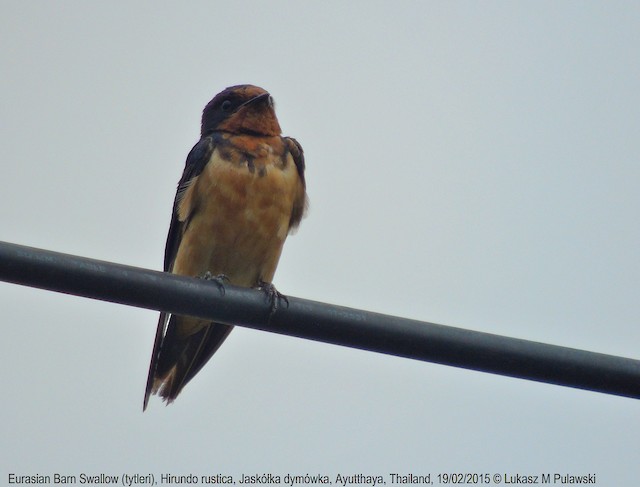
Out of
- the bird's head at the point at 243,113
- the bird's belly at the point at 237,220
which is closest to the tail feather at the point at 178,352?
the bird's belly at the point at 237,220

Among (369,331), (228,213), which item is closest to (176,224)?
(228,213)

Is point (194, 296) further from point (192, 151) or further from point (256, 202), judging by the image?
point (192, 151)

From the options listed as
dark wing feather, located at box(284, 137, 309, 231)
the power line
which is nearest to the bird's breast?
dark wing feather, located at box(284, 137, 309, 231)

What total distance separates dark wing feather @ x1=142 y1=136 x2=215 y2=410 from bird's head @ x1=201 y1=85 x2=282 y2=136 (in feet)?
0.70

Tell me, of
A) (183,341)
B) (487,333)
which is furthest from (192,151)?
(487,333)

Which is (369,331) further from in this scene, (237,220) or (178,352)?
(178,352)

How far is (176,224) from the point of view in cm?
664

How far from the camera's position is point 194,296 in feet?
11.1

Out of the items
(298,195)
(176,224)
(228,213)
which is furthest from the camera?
(176,224)

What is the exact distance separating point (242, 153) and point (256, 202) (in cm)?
37

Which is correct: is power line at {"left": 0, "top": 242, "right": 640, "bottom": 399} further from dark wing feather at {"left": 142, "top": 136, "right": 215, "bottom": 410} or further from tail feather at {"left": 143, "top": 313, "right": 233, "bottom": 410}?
tail feather at {"left": 143, "top": 313, "right": 233, "bottom": 410}

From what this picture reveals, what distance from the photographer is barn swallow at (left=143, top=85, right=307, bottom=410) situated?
20.1ft

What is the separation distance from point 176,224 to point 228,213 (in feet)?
2.21

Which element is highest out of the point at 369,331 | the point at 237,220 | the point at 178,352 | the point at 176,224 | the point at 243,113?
the point at 243,113
